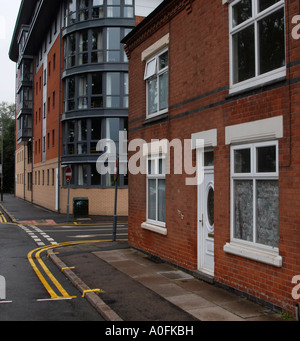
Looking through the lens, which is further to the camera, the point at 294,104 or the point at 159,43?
the point at 159,43

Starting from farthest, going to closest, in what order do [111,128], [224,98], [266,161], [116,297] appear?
[111,128] < [224,98] < [116,297] < [266,161]

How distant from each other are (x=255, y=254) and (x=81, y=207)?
18445mm

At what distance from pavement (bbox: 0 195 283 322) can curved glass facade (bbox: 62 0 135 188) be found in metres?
15.3

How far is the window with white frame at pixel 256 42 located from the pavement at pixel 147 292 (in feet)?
12.3

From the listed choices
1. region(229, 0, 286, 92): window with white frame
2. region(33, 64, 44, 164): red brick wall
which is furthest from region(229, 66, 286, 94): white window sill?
region(33, 64, 44, 164): red brick wall

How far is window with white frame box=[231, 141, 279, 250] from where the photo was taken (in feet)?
21.2

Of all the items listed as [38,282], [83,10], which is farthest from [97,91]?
[38,282]

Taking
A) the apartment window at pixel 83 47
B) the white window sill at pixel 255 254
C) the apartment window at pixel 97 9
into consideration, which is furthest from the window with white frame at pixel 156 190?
the apartment window at pixel 97 9

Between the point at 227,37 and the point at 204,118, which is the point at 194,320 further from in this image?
the point at 227,37

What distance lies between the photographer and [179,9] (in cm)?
982

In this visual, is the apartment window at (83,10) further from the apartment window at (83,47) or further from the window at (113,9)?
the window at (113,9)

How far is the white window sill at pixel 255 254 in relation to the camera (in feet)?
20.2

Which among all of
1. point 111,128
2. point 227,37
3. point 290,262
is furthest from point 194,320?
point 111,128
